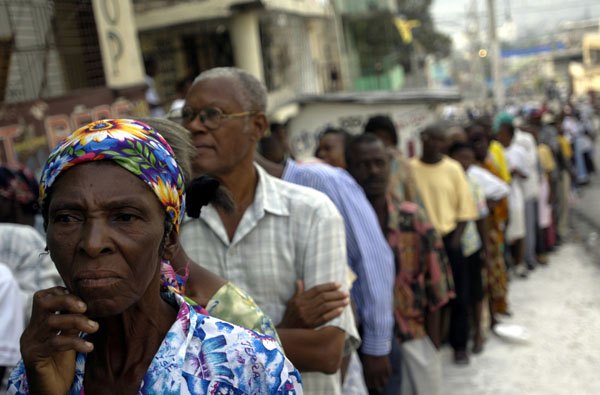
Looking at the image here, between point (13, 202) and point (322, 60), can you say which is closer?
point (13, 202)

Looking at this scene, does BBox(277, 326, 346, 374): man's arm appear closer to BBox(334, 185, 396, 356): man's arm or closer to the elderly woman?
the elderly woman

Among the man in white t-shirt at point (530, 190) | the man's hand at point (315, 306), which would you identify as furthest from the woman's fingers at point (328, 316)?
the man in white t-shirt at point (530, 190)

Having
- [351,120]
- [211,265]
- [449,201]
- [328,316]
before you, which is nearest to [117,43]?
[351,120]

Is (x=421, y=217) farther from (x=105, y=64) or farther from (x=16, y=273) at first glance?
(x=105, y=64)

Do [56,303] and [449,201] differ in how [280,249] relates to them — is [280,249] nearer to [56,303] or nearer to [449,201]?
[56,303]

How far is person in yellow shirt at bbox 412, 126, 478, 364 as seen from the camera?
544 cm

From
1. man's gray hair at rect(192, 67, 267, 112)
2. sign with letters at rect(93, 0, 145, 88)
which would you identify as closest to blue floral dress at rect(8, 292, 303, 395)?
man's gray hair at rect(192, 67, 267, 112)

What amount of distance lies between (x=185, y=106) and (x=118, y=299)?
1.24m

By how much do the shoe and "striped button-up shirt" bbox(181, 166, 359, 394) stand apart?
12.6ft

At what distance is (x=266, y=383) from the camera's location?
1.37m

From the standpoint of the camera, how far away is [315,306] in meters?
2.05

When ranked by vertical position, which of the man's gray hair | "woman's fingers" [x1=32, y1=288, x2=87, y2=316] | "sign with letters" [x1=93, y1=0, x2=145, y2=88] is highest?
"sign with letters" [x1=93, y1=0, x2=145, y2=88]

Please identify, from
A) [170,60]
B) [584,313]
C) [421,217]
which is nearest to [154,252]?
[421,217]

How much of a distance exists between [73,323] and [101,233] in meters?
0.18
